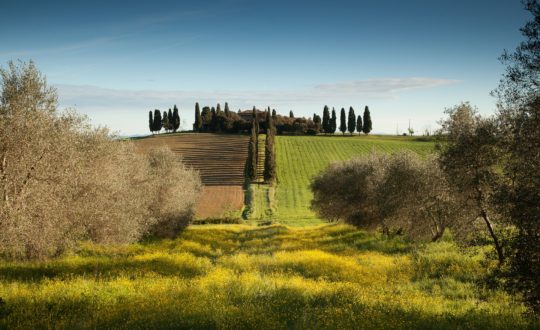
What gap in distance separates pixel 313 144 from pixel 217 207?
75055 mm

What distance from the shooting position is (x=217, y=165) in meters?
115

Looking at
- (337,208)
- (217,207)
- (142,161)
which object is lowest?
(217,207)

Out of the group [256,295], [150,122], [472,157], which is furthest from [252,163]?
[150,122]

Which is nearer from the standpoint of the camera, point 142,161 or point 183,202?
point 142,161

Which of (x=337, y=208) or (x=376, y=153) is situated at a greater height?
(x=376, y=153)

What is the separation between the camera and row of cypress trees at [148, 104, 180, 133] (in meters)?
186

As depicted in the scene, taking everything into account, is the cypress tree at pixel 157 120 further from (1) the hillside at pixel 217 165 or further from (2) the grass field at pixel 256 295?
(2) the grass field at pixel 256 295

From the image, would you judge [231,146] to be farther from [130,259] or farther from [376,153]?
[130,259]

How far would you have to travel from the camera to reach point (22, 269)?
19.5m

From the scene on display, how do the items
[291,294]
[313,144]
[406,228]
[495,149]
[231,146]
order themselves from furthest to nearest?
[313,144] < [231,146] < [406,228] < [495,149] < [291,294]

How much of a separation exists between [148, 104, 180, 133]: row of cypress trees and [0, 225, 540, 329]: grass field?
165893 mm

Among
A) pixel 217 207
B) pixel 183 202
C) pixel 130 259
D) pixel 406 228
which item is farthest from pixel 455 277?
pixel 217 207

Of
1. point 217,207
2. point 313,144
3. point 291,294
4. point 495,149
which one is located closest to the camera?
point 291,294

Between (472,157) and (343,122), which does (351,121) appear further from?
(472,157)
